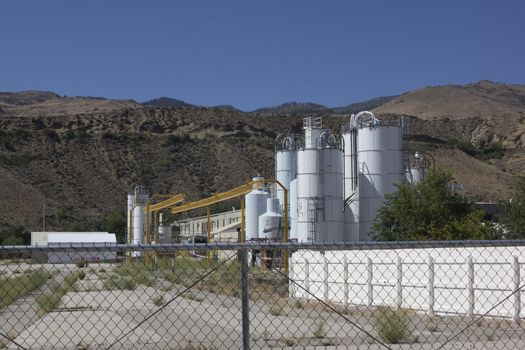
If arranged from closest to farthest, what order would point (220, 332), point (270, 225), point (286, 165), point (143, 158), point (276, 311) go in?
point (220, 332), point (276, 311), point (270, 225), point (286, 165), point (143, 158)

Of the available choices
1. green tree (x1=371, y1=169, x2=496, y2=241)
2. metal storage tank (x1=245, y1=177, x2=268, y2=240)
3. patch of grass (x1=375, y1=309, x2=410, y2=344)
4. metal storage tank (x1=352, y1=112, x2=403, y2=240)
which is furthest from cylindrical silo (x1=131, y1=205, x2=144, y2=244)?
patch of grass (x1=375, y1=309, x2=410, y2=344)

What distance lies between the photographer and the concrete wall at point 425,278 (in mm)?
17984

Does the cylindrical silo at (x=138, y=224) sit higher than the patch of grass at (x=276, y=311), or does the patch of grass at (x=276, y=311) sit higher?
the cylindrical silo at (x=138, y=224)

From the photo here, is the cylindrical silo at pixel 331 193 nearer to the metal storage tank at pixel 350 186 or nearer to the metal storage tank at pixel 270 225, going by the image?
the metal storage tank at pixel 350 186

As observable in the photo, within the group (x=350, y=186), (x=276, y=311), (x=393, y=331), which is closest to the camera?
(x=393, y=331)

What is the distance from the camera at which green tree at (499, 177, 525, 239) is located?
3503 centimetres

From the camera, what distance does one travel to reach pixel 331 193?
1772 inches

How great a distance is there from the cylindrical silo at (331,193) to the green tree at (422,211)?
2.46 meters

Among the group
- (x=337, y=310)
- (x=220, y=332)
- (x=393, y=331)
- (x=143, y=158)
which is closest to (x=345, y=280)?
(x=337, y=310)

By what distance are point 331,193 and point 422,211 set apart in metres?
6.65

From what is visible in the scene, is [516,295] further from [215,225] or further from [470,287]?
[215,225]

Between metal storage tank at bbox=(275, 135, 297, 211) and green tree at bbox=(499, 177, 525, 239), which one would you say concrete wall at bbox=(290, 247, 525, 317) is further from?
metal storage tank at bbox=(275, 135, 297, 211)

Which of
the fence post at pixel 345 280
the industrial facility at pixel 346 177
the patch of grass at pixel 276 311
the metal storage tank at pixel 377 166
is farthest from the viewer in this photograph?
the metal storage tank at pixel 377 166

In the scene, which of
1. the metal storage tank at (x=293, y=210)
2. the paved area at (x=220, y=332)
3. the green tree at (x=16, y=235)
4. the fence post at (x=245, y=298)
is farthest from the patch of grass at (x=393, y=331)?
the green tree at (x=16, y=235)
